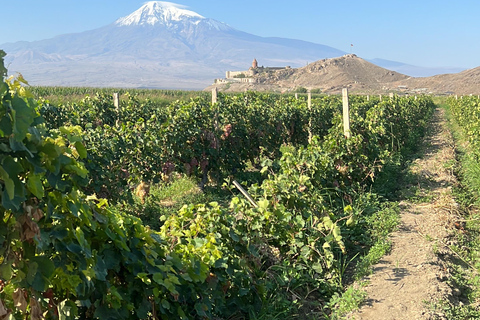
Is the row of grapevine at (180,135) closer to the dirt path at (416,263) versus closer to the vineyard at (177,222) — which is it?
the vineyard at (177,222)

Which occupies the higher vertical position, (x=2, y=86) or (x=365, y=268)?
(x=2, y=86)

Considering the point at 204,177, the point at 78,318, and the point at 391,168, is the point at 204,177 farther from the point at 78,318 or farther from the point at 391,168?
the point at 78,318

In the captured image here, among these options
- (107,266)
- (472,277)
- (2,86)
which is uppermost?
(2,86)

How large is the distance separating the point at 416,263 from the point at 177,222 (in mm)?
2748

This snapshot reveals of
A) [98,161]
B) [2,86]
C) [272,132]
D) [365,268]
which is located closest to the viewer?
[2,86]

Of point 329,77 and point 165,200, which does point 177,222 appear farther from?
point 329,77

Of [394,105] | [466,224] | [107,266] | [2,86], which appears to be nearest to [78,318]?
[107,266]

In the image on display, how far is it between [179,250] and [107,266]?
2.71ft

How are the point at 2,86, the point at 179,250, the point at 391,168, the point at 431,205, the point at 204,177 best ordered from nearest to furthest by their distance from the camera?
the point at 2,86, the point at 179,250, the point at 431,205, the point at 204,177, the point at 391,168

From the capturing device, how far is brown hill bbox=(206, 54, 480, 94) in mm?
95688

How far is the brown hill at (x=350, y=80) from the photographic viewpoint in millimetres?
95688

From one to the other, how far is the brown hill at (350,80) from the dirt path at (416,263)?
86.3 meters

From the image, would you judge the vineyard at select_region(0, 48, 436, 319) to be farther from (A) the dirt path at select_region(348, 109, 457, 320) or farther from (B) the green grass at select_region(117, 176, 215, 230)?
(A) the dirt path at select_region(348, 109, 457, 320)

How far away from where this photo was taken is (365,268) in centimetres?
511
